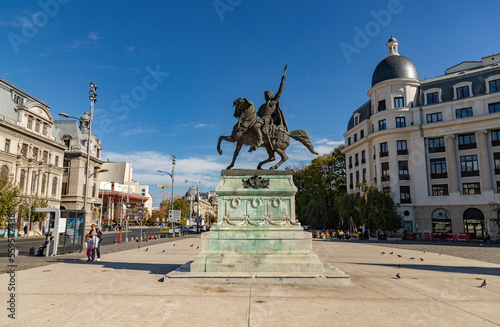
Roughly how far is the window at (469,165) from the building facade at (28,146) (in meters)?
57.4

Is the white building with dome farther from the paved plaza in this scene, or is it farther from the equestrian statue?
the paved plaza

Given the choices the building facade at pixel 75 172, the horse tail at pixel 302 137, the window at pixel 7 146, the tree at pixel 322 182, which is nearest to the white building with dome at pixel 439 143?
the tree at pixel 322 182

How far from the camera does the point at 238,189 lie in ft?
34.6

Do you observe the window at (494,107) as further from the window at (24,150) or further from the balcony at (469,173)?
the window at (24,150)

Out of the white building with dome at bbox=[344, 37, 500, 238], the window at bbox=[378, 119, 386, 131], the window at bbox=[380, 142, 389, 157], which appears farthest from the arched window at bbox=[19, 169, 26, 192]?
the window at bbox=[378, 119, 386, 131]

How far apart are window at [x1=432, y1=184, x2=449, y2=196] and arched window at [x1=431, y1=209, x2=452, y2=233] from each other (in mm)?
2383

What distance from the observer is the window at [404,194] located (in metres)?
45.2

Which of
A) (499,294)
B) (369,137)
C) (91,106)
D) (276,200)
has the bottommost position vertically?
(499,294)

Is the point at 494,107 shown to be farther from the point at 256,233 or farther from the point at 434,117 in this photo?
the point at 256,233

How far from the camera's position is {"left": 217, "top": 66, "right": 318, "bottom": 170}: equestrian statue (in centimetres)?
1114

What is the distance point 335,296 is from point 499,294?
434 centimetres

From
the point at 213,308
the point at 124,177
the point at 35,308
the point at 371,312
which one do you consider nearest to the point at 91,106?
the point at 35,308

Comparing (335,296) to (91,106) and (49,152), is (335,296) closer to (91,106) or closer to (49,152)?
(91,106)

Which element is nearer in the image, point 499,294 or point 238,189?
point 499,294
